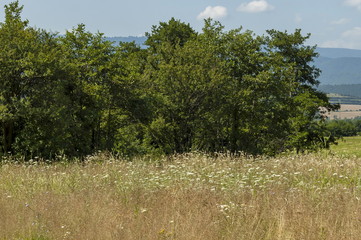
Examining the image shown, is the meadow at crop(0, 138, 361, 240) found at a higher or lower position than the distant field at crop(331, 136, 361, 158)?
higher

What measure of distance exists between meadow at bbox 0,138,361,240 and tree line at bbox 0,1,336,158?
8.95 m

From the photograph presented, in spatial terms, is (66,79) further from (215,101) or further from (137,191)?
(137,191)

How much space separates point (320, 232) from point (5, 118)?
13413 millimetres

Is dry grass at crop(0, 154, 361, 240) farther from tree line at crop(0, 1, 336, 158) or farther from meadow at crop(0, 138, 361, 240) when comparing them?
tree line at crop(0, 1, 336, 158)

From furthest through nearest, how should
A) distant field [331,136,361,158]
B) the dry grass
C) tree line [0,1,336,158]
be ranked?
tree line [0,1,336,158]
distant field [331,136,361,158]
the dry grass

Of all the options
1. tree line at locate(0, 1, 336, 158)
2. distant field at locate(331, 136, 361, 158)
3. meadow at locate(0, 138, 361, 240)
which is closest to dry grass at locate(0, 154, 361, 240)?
meadow at locate(0, 138, 361, 240)

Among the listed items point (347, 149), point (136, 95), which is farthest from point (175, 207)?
point (347, 149)

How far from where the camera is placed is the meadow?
5328 mm

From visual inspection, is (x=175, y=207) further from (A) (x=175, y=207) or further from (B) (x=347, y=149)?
(B) (x=347, y=149)

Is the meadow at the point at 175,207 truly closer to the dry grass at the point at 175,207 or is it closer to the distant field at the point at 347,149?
the dry grass at the point at 175,207

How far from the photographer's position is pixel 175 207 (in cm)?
637

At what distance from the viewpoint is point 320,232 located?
516cm

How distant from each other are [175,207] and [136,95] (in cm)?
1746

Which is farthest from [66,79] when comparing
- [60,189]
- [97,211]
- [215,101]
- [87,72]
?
[97,211]
